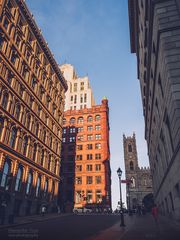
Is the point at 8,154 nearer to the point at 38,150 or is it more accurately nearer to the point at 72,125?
the point at 38,150

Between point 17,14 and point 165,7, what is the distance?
3079 centimetres

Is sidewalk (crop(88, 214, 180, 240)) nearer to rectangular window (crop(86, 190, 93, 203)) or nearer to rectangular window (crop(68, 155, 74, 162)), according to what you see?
rectangular window (crop(86, 190, 93, 203))

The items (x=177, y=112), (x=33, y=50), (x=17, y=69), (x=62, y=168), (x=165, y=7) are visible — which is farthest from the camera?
(x=62, y=168)

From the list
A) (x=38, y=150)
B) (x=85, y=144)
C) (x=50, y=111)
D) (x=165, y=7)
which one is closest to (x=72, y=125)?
(x=85, y=144)

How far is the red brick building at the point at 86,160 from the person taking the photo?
202 feet

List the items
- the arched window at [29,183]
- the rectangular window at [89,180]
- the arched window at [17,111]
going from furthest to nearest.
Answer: the rectangular window at [89,180], the arched window at [29,183], the arched window at [17,111]

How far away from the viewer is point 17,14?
36469 mm

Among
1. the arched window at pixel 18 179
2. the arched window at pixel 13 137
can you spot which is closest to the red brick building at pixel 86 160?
the arched window at pixel 18 179

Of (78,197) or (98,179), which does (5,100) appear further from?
(78,197)

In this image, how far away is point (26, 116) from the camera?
35.0 metres

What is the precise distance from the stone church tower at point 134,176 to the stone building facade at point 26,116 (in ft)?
163

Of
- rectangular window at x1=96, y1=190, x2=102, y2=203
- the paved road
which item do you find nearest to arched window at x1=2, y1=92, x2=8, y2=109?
the paved road

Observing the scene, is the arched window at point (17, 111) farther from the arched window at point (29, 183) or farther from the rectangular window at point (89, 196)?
the rectangular window at point (89, 196)

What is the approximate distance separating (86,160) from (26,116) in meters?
37.0
